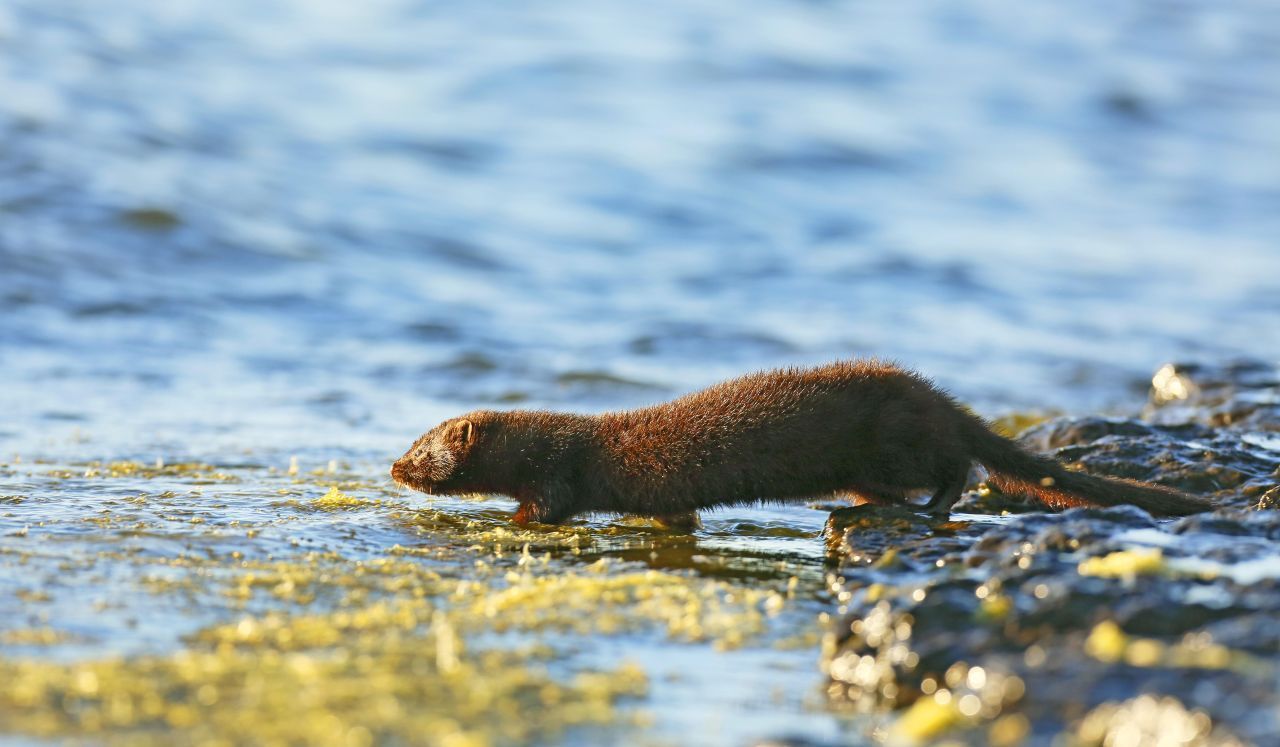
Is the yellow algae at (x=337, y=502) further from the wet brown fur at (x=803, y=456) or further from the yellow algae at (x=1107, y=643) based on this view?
the yellow algae at (x=1107, y=643)

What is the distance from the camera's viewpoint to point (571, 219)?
19.5m

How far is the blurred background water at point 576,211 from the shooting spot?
42.6 ft

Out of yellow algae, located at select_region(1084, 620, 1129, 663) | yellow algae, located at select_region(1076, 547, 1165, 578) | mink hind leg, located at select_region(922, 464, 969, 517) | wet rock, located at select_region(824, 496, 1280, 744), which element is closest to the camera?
wet rock, located at select_region(824, 496, 1280, 744)

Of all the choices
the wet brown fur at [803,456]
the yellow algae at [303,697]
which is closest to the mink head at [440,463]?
the wet brown fur at [803,456]

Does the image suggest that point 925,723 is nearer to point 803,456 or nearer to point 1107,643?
point 1107,643

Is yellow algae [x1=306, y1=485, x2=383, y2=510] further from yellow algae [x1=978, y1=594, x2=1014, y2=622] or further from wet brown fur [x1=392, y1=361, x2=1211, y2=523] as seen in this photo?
yellow algae [x1=978, y1=594, x2=1014, y2=622]

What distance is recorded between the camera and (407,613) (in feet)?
16.5

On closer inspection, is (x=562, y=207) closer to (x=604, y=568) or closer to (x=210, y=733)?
(x=604, y=568)

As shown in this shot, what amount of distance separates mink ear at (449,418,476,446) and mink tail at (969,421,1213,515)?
107 inches

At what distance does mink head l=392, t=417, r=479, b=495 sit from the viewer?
7.84m

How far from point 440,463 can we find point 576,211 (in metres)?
12.3

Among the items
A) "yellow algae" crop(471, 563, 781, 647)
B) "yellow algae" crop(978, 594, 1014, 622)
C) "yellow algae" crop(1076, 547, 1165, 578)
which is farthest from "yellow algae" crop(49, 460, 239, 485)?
"yellow algae" crop(1076, 547, 1165, 578)

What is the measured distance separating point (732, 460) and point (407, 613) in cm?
231

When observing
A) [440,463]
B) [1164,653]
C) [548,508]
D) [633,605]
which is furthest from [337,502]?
[1164,653]
